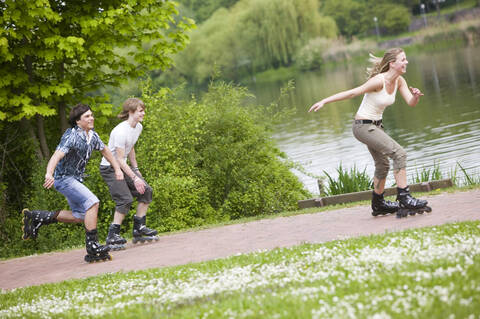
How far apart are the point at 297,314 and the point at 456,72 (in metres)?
42.4

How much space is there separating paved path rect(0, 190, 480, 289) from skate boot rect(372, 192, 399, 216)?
4.9 inches

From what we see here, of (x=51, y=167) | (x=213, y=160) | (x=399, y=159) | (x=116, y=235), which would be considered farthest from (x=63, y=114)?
(x=399, y=159)

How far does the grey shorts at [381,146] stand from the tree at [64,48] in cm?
608

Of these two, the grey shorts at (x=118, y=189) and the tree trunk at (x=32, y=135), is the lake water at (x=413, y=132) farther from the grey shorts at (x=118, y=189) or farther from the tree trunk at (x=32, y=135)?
the grey shorts at (x=118, y=189)

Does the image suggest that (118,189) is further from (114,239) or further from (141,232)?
(141,232)

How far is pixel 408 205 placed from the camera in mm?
8281

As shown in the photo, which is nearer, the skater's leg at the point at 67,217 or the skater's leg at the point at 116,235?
the skater's leg at the point at 67,217

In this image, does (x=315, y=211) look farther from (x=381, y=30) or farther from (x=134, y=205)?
(x=381, y=30)

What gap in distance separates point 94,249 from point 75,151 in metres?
1.35

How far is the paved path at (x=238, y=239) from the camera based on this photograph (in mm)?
7961

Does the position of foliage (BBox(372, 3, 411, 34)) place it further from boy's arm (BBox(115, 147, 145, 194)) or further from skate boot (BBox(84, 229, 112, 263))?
skate boot (BBox(84, 229, 112, 263))

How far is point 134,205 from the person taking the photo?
12352 mm

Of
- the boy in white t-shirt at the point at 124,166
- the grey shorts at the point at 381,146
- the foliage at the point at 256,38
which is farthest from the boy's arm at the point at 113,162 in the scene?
the foliage at the point at 256,38

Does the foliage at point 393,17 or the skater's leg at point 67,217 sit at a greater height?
the foliage at point 393,17
